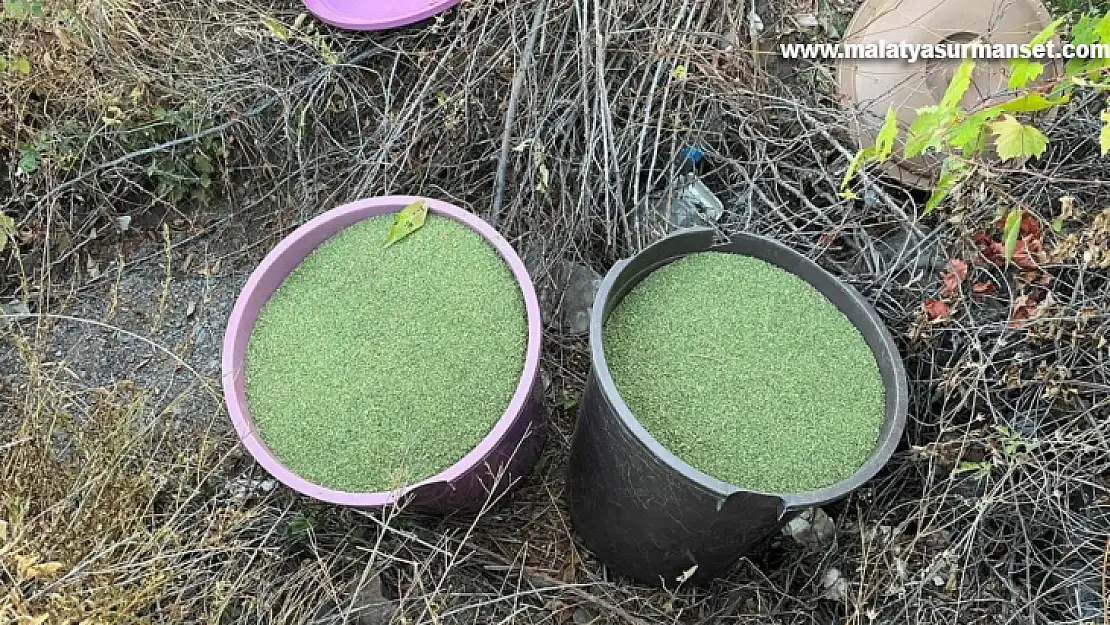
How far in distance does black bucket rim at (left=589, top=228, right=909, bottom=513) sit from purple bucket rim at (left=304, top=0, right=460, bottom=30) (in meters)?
1.00

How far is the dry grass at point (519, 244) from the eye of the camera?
137 centimetres

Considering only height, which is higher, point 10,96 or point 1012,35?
point 1012,35

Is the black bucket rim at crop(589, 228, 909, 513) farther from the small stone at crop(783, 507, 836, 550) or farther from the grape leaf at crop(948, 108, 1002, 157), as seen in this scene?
the small stone at crop(783, 507, 836, 550)

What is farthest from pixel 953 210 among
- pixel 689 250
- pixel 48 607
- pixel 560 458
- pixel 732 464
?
pixel 48 607

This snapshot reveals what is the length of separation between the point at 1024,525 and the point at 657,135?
1085 millimetres

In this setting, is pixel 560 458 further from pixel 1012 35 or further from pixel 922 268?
pixel 1012 35

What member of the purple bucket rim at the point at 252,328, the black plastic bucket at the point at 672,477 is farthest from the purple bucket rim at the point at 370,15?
the black plastic bucket at the point at 672,477

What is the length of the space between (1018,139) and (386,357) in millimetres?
1137

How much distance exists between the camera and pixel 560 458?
1.82m

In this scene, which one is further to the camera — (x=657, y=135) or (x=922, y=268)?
(x=657, y=135)

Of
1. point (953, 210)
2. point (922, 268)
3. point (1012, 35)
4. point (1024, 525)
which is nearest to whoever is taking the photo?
point (1024, 525)

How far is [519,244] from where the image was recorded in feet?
6.32

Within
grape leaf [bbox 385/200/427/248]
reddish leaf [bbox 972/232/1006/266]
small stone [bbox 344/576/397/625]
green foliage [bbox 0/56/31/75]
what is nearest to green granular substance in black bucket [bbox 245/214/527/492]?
grape leaf [bbox 385/200/427/248]

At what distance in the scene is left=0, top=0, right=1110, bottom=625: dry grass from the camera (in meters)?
1.37
